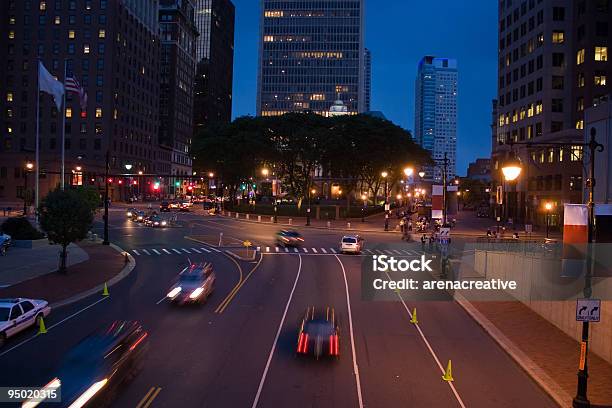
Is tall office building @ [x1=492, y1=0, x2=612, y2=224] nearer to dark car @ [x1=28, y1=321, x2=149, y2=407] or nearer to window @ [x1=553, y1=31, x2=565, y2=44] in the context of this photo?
window @ [x1=553, y1=31, x2=565, y2=44]

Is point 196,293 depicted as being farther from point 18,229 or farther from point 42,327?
point 18,229

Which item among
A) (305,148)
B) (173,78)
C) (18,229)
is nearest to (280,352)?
(18,229)

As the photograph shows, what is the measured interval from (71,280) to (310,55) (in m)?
172

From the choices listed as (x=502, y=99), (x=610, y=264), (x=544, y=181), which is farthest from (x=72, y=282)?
(x=502, y=99)

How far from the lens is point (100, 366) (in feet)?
40.6

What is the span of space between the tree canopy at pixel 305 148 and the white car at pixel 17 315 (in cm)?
6457

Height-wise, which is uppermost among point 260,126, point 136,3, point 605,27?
point 136,3

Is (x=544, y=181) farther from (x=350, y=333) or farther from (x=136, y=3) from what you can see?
(x=136, y=3)

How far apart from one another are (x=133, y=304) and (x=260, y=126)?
6801cm

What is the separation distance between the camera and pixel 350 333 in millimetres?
19891

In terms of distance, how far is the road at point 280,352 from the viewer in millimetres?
13734

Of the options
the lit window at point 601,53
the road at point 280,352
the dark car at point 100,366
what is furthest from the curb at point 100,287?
the lit window at point 601,53

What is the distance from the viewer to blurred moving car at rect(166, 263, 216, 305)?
76.4ft

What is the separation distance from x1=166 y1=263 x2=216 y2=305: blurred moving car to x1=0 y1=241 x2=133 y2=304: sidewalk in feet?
18.1
